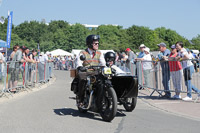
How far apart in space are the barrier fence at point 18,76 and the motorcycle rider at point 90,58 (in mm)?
4426

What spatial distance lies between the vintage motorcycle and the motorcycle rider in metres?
0.10

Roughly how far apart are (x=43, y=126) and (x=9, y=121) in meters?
0.91

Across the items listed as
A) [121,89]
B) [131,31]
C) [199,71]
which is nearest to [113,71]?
[121,89]

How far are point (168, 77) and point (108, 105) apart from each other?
187 inches

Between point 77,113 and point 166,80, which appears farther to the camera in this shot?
point 166,80

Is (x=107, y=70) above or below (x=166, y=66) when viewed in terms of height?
below

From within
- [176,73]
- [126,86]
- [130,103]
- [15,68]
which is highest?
[15,68]

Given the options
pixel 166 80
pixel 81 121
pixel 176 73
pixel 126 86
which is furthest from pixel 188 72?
pixel 81 121

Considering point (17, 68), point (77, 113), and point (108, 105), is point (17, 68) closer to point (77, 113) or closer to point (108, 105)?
point (77, 113)

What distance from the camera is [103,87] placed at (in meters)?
6.66

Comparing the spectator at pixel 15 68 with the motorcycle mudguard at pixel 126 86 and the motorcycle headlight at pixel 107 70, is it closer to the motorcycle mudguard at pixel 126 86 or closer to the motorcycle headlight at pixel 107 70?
the motorcycle mudguard at pixel 126 86

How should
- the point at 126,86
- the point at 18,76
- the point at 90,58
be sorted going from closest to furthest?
the point at 126,86 < the point at 90,58 < the point at 18,76

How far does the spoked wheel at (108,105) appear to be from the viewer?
6.32 m

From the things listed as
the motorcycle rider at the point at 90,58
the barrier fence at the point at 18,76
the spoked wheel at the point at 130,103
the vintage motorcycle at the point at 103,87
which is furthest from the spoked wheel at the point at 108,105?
Result: the barrier fence at the point at 18,76
